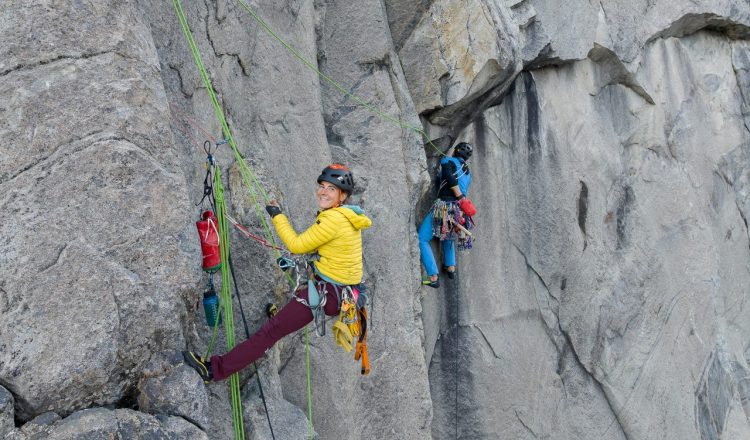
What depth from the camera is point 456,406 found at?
31.0 ft

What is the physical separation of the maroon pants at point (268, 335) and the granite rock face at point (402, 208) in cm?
33

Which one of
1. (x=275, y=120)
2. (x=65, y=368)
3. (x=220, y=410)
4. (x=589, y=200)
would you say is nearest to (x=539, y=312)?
(x=589, y=200)

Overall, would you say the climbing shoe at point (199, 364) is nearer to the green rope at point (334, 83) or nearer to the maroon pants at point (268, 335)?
the maroon pants at point (268, 335)

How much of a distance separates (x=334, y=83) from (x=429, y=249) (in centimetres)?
247

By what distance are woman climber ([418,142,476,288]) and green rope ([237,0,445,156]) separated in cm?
40

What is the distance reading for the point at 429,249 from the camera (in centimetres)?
871

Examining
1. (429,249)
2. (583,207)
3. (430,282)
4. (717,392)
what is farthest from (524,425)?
(717,392)

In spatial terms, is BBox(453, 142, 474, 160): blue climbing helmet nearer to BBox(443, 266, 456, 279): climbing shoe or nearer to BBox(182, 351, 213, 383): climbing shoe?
BBox(443, 266, 456, 279): climbing shoe

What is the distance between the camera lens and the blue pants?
Result: 8.70 m

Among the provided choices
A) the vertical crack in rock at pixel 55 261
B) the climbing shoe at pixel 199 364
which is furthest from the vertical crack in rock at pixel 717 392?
the vertical crack in rock at pixel 55 261

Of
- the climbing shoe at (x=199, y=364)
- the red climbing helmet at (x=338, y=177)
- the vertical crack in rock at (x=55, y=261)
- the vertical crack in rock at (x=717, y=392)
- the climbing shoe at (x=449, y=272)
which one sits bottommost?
the vertical crack in rock at (x=717, y=392)

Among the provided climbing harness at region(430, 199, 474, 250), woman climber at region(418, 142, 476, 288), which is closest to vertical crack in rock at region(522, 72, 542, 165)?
woman climber at region(418, 142, 476, 288)

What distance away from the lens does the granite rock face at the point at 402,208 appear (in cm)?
417

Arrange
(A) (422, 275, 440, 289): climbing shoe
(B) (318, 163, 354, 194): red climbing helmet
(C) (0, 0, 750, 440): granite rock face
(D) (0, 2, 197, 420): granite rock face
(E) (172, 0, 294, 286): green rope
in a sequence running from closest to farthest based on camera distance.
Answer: (D) (0, 2, 197, 420): granite rock face, (C) (0, 0, 750, 440): granite rock face, (B) (318, 163, 354, 194): red climbing helmet, (E) (172, 0, 294, 286): green rope, (A) (422, 275, 440, 289): climbing shoe
